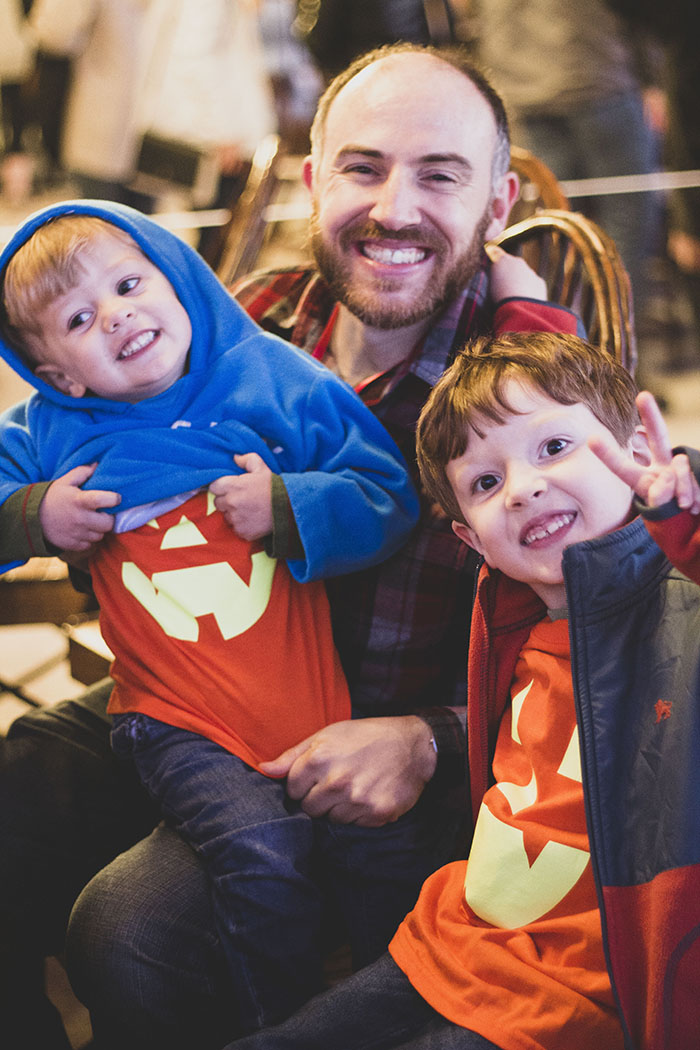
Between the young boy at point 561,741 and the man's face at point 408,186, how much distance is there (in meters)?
0.36

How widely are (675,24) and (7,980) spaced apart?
8.11 feet

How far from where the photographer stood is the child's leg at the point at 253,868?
3.68 ft

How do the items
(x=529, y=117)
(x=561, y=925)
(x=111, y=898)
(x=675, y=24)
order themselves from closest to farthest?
(x=561, y=925)
(x=111, y=898)
(x=675, y=24)
(x=529, y=117)

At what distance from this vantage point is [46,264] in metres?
1.32

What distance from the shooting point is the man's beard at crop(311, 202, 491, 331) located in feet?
4.88

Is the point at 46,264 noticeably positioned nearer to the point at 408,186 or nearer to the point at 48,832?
the point at 408,186

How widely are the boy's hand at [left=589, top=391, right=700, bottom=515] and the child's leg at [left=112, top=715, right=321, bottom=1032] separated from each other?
62 cm

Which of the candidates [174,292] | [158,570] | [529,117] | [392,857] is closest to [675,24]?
[529,117]

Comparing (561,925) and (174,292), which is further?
(174,292)

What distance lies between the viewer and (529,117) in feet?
10.8

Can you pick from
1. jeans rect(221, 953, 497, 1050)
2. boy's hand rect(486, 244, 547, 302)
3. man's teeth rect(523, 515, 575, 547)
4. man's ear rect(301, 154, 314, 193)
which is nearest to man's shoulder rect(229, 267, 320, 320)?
man's ear rect(301, 154, 314, 193)

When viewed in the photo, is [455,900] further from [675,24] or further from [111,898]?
[675,24]

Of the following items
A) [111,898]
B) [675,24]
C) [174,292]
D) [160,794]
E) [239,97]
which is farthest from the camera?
[239,97]

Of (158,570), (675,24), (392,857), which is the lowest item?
(392,857)
